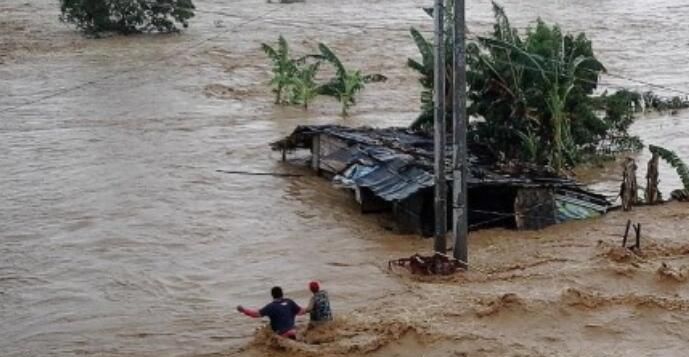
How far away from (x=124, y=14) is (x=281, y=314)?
30.3 metres

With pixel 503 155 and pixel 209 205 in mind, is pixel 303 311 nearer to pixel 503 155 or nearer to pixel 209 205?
pixel 209 205

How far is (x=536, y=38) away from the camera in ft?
61.2

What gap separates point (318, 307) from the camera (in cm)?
1085

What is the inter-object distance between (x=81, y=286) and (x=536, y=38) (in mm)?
10170

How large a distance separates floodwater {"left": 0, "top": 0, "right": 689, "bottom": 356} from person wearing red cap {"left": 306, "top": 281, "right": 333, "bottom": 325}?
0.43 m

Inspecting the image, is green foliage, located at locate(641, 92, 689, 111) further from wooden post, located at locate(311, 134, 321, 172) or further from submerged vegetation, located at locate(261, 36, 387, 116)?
wooden post, located at locate(311, 134, 321, 172)

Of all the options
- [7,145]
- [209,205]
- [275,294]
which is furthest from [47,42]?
[275,294]

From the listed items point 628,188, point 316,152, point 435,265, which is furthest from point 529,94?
point 435,265

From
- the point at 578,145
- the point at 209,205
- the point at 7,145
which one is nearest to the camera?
the point at 209,205

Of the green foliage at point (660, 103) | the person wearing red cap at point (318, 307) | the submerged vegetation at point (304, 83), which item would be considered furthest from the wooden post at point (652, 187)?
the green foliage at point (660, 103)

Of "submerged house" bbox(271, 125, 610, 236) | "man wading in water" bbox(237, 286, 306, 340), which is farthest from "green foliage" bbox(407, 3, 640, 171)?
"man wading in water" bbox(237, 286, 306, 340)

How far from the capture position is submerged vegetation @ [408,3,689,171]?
1784 cm

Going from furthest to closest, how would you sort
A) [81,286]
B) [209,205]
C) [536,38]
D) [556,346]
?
1. [536,38]
2. [209,205]
3. [81,286]
4. [556,346]

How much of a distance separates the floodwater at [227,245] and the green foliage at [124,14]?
6.50 m
